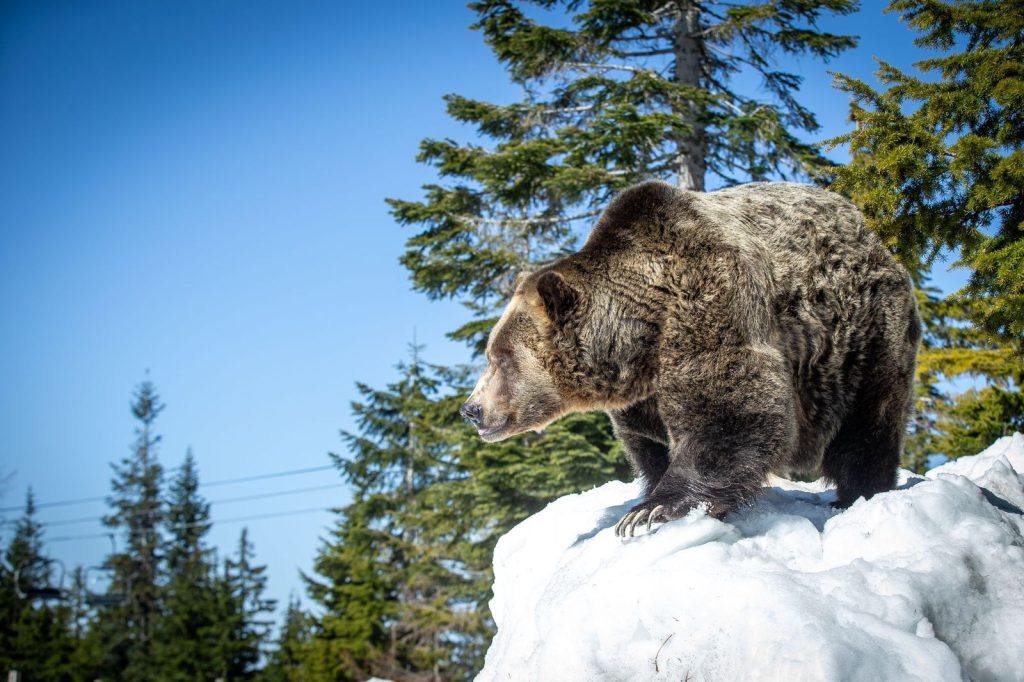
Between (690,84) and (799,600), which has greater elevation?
(690,84)

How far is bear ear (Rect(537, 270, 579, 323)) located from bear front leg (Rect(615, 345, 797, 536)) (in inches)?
29.0

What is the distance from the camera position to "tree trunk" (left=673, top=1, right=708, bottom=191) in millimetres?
14672

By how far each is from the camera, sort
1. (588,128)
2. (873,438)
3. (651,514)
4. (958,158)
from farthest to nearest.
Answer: (588,128), (958,158), (873,438), (651,514)

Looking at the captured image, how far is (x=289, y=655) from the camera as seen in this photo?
1090 inches

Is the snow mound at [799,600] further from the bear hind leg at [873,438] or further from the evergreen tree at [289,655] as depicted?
the evergreen tree at [289,655]

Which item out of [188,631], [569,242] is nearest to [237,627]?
[188,631]

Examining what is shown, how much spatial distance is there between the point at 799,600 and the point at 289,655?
2789 cm

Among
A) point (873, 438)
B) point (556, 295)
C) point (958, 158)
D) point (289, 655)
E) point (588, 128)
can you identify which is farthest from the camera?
point (289, 655)

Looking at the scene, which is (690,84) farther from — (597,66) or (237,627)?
(237,627)

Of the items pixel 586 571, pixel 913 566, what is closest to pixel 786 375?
pixel 913 566

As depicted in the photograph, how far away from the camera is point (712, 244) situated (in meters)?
3.72

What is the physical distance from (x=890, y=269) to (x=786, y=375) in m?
1.05

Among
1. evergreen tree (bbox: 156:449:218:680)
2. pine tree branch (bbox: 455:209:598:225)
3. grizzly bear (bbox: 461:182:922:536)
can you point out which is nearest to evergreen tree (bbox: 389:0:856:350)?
pine tree branch (bbox: 455:209:598:225)

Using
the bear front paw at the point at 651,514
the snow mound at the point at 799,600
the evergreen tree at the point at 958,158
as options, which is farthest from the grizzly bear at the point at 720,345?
the evergreen tree at the point at 958,158
